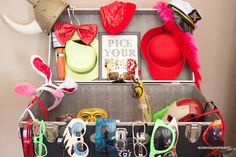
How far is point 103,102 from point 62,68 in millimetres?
225

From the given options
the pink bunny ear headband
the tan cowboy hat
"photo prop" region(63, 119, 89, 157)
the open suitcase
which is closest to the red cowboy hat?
the open suitcase

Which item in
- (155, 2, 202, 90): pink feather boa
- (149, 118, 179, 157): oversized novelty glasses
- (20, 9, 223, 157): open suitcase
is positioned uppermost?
(155, 2, 202, 90): pink feather boa

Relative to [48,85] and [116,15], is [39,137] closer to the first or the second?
[48,85]

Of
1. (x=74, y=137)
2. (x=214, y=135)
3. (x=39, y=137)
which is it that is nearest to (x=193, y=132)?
(x=214, y=135)

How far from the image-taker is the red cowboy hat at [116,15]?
1066mm

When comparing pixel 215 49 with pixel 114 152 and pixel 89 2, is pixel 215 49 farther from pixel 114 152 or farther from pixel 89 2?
pixel 114 152

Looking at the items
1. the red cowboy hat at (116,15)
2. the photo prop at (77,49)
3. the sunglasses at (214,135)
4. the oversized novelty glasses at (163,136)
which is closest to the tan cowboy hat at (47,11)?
the photo prop at (77,49)

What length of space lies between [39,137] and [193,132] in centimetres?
44

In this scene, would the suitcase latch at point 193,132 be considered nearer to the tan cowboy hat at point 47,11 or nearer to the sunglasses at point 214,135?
the sunglasses at point 214,135

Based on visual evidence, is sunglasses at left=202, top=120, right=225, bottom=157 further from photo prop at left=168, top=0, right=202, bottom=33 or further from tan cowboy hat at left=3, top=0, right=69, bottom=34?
tan cowboy hat at left=3, top=0, right=69, bottom=34

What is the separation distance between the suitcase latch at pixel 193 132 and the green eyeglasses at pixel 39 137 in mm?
408

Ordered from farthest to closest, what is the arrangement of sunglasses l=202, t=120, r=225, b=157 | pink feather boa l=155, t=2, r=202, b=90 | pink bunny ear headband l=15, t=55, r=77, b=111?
pink feather boa l=155, t=2, r=202, b=90, pink bunny ear headband l=15, t=55, r=77, b=111, sunglasses l=202, t=120, r=225, b=157

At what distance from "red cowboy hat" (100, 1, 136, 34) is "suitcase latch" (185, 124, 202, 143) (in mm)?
517

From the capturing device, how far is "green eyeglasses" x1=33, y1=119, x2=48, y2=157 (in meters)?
0.74
